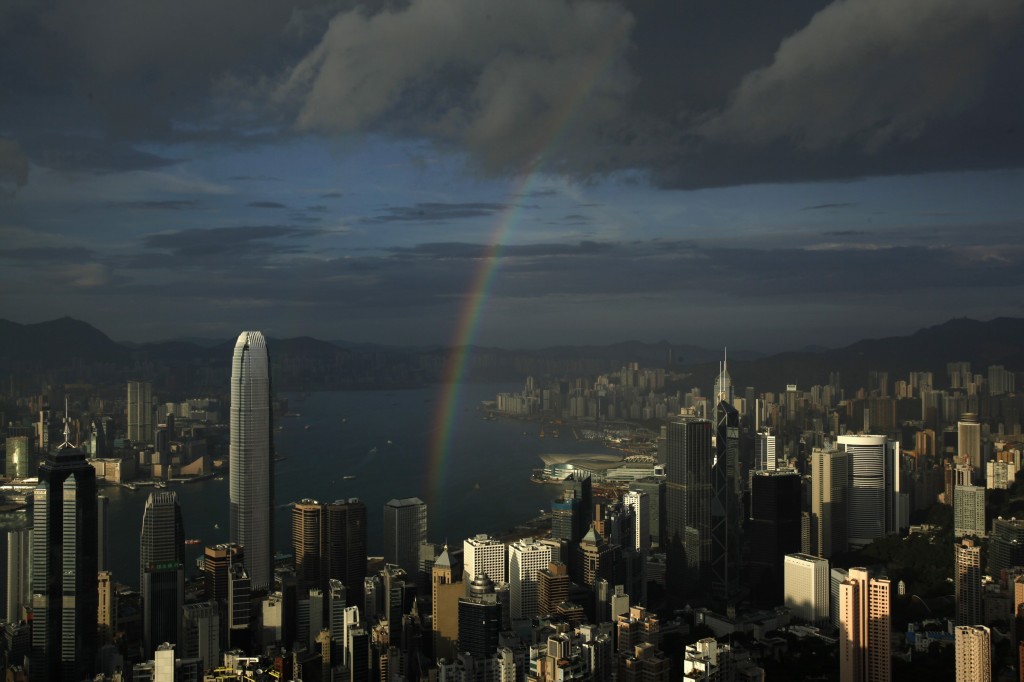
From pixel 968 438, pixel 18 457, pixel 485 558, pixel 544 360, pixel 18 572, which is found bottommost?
pixel 485 558

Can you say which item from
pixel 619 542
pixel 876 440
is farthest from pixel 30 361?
pixel 876 440

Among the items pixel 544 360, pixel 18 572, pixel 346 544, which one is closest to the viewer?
pixel 18 572

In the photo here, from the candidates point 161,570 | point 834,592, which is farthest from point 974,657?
point 161,570

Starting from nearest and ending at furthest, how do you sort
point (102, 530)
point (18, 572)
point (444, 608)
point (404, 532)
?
point (18, 572), point (444, 608), point (102, 530), point (404, 532)

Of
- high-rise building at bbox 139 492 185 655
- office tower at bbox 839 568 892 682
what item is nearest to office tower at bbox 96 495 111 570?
high-rise building at bbox 139 492 185 655

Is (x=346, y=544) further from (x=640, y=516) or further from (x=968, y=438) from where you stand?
(x=968, y=438)

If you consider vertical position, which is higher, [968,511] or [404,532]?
[968,511]

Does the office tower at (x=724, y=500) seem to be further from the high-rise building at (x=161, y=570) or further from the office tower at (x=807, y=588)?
the high-rise building at (x=161, y=570)

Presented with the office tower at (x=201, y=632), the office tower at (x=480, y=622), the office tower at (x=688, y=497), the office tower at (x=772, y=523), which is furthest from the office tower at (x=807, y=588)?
the office tower at (x=201, y=632)
